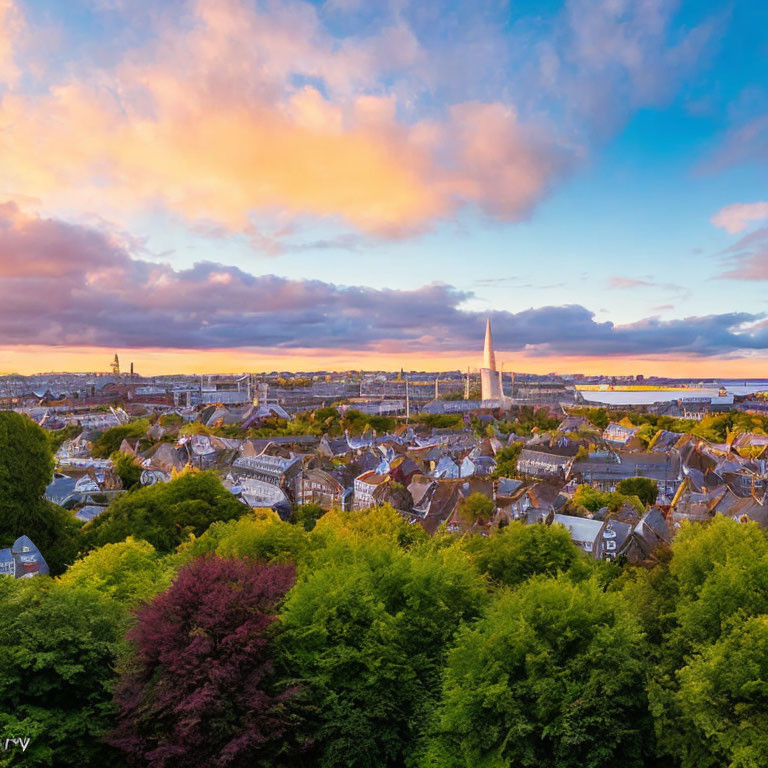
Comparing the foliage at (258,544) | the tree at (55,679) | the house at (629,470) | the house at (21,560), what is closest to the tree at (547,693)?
the tree at (55,679)

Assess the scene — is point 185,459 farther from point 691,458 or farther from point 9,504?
point 691,458

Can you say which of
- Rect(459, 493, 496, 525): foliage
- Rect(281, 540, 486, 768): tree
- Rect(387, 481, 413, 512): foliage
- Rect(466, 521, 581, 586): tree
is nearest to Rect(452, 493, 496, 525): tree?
Rect(459, 493, 496, 525): foliage

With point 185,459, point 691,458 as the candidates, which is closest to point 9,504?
point 185,459

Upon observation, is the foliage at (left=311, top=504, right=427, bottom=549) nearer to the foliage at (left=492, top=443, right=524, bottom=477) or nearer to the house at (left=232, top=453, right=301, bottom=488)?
the house at (left=232, top=453, right=301, bottom=488)

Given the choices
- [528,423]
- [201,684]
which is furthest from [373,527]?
[528,423]

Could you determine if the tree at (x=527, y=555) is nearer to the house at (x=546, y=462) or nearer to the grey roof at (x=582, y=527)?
the grey roof at (x=582, y=527)

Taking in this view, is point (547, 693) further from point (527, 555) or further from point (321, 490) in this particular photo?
point (321, 490)
